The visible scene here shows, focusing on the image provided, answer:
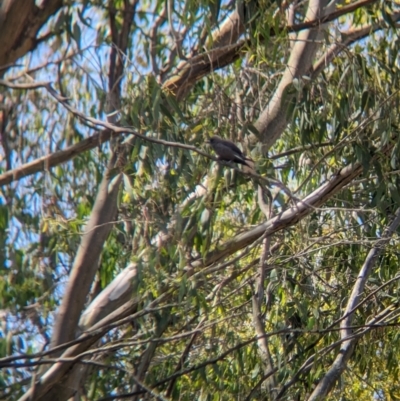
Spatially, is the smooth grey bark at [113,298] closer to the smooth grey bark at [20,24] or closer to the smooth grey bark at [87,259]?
the smooth grey bark at [87,259]

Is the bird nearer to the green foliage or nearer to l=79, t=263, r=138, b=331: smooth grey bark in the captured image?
the green foliage

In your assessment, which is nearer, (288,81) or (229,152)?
(229,152)

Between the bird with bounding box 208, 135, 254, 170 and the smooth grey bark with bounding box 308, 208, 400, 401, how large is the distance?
3.29 ft

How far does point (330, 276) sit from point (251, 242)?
56.7 inches

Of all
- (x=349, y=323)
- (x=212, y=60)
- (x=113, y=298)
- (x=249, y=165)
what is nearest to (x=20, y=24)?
(x=212, y=60)

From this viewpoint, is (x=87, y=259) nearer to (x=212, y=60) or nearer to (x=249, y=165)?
(x=249, y=165)

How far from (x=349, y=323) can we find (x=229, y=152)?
1557mm

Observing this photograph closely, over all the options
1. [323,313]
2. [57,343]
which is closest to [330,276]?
[323,313]

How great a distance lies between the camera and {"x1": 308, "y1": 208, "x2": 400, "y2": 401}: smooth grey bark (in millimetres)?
5543

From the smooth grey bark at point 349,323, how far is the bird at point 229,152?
1.00 metres

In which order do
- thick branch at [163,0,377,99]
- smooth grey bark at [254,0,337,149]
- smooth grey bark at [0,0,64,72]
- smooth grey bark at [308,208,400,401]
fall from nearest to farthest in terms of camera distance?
smooth grey bark at [0,0,64,72]
thick branch at [163,0,377,99]
smooth grey bark at [254,0,337,149]
smooth grey bark at [308,208,400,401]

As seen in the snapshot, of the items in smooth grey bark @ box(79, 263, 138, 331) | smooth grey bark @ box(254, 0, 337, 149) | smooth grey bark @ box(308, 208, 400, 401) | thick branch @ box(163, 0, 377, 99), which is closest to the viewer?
smooth grey bark @ box(79, 263, 138, 331)

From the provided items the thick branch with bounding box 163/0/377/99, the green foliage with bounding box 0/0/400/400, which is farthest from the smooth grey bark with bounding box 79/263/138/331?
the thick branch with bounding box 163/0/377/99

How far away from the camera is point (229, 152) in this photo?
16.2ft
